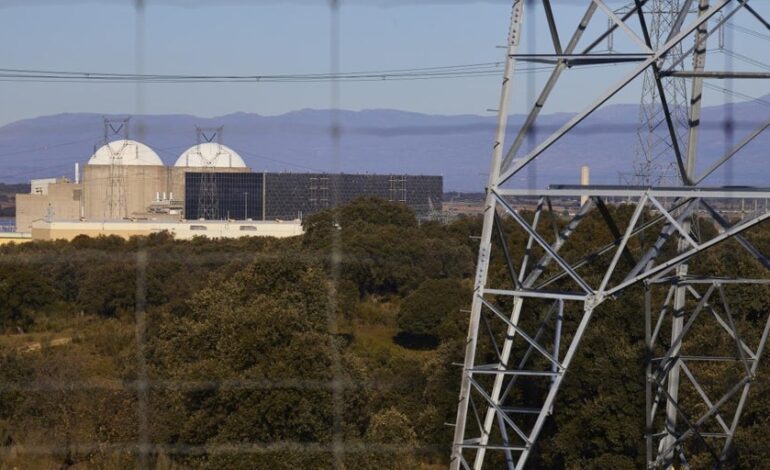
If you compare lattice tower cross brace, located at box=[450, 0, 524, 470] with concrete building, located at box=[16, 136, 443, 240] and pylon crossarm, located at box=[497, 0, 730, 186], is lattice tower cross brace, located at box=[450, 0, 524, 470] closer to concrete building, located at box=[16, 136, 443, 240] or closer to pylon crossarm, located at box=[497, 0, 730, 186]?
pylon crossarm, located at box=[497, 0, 730, 186]

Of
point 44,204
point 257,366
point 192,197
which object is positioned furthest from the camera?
point 44,204

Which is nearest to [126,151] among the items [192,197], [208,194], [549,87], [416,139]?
[416,139]

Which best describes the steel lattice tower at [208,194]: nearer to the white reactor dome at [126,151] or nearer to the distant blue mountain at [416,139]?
the white reactor dome at [126,151]

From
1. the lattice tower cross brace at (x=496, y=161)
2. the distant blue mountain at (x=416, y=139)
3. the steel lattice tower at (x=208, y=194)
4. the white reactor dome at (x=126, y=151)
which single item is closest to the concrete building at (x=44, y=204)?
the steel lattice tower at (x=208, y=194)

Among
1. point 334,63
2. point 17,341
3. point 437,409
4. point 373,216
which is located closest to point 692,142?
point 334,63

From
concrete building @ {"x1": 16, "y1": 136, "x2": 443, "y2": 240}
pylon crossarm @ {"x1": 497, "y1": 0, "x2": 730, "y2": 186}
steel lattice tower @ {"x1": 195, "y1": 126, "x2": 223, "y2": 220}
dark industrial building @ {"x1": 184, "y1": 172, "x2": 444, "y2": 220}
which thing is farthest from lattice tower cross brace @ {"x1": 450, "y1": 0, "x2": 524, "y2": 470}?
steel lattice tower @ {"x1": 195, "y1": 126, "x2": 223, "y2": 220}

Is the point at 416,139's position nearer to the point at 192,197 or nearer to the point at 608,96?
the point at 608,96

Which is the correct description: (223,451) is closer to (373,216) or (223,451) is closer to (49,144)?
(49,144)

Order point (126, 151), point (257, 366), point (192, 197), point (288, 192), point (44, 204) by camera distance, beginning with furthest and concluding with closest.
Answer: point (44, 204), point (192, 197), point (288, 192), point (126, 151), point (257, 366)
